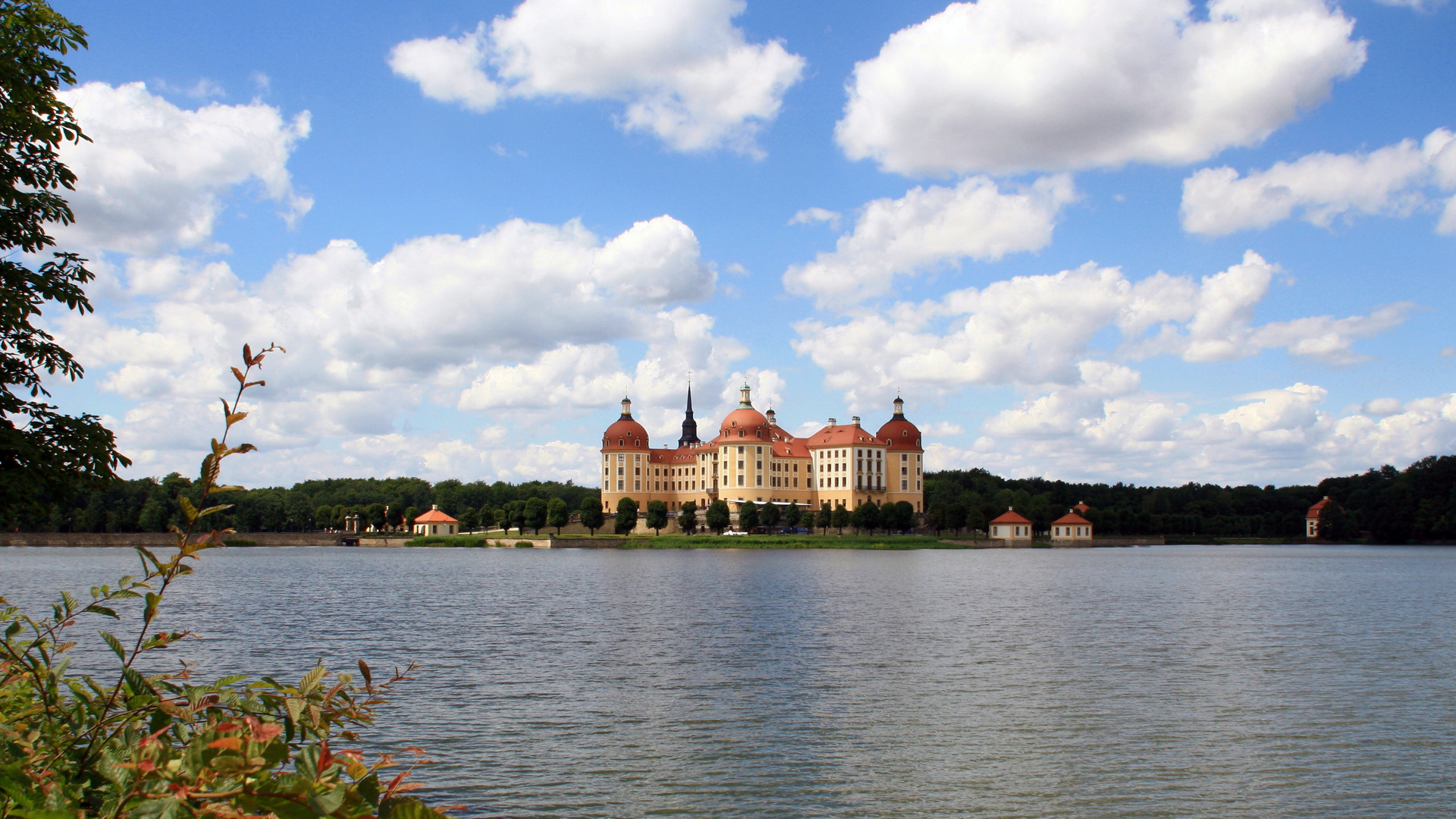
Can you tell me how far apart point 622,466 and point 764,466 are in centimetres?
1605

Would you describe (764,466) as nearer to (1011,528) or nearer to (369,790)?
(1011,528)

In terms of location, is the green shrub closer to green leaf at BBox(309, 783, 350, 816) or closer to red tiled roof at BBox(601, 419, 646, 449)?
green leaf at BBox(309, 783, 350, 816)

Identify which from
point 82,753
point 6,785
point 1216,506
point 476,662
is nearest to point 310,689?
point 82,753

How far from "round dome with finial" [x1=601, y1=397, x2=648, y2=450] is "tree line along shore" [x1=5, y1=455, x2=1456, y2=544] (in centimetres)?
628

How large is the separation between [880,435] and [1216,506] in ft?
177

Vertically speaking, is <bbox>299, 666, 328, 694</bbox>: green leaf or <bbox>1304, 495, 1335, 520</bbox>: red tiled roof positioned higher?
<bbox>1304, 495, 1335, 520</bbox>: red tiled roof

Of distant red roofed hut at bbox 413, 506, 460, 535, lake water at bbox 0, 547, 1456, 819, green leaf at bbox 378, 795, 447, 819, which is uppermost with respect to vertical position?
distant red roofed hut at bbox 413, 506, 460, 535

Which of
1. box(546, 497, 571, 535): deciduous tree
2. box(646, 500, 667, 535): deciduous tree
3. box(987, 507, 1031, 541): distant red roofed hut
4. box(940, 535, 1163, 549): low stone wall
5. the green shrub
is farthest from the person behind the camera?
box(546, 497, 571, 535): deciduous tree

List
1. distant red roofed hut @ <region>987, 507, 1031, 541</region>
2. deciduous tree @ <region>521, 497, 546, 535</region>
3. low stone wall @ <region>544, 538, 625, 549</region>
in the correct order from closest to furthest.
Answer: low stone wall @ <region>544, 538, 625, 549</region> → distant red roofed hut @ <region>987, 507, 1031, 541</region> → deciduous tree @ <region>521, 497, 546, 535</region>

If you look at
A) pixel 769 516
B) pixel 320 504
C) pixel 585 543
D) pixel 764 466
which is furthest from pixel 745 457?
pixel 320 504

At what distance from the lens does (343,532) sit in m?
116

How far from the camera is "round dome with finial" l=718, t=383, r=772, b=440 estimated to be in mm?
105375

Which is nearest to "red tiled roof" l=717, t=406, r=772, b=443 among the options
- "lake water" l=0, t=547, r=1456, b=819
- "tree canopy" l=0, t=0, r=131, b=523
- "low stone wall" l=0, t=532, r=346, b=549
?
"low stone wall" l=0, t=532, r=346, b=549

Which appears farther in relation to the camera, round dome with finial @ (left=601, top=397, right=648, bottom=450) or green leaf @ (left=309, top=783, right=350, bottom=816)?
round dome with finial @ (left=601, top=397, right=648, bottom=450)
